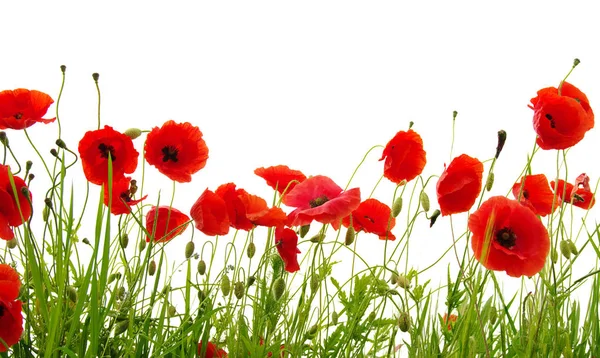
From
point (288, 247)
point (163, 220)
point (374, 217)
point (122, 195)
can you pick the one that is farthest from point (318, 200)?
point (122, 195)

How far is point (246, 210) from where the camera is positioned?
168 centimetres

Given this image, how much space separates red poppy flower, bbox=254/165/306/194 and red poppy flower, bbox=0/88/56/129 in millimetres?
503

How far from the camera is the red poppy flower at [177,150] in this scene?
5.57ft

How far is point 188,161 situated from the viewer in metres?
1.74

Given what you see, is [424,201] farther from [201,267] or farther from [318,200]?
[201,267]

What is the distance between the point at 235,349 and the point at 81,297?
44 centimetres

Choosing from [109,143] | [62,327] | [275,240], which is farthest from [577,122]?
[62,327]

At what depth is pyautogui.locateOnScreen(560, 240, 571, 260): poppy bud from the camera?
5.75ft

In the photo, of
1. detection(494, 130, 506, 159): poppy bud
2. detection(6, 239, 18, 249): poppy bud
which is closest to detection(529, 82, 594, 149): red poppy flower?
detection(494, 130, 506, 159): poppy bud

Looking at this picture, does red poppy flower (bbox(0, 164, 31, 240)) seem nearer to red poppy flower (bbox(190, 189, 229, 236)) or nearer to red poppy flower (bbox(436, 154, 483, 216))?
red poppy flower (bbox(190, 189, 229, 236))

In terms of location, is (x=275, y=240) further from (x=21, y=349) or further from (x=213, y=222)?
(x=21, y=349)

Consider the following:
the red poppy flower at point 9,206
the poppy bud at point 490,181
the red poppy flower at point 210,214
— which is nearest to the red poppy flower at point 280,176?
the red poppy flower at point 210,214

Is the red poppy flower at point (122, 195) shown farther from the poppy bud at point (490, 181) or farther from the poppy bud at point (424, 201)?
the poppy bud at point (490, 181)

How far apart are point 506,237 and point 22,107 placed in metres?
1.08
